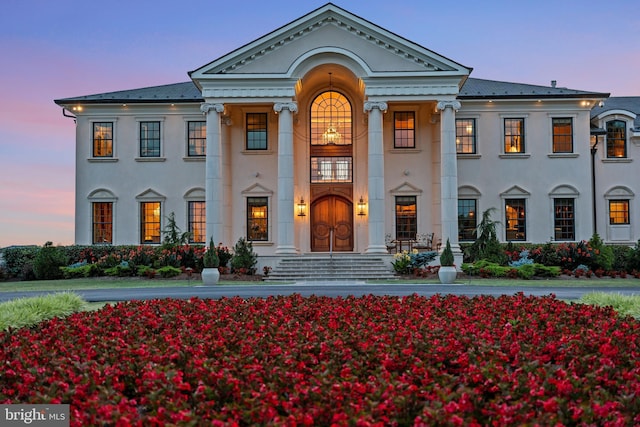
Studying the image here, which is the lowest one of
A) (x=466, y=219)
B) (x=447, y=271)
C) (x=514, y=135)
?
(x=447, y=271)

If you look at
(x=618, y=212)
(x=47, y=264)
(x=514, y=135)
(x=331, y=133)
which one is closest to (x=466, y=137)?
(x=514, y=135)

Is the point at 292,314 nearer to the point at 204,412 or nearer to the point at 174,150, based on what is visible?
the point at 204,412

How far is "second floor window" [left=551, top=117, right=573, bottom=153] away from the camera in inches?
1238

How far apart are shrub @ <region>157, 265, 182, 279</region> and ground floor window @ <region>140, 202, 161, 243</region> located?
6853mm

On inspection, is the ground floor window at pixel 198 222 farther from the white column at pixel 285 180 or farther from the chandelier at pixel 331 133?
the chandelier at pixel 331 133

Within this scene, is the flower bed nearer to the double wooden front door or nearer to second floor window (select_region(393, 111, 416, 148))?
the double wooden front door

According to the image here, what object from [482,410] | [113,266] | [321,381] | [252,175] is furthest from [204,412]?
[252,175]

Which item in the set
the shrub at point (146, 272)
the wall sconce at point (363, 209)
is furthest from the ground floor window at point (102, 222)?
the wall sconce at point (363, 209)

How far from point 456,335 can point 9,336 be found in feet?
19.0

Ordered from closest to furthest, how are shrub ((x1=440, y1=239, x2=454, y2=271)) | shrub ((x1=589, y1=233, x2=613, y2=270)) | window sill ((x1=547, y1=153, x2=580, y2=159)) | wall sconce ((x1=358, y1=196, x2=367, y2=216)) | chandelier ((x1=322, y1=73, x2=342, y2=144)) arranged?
shrub ((x1=440, y1=239, x2=454, y2=271)) < shrub ((x1=589, y1=233, x2=613, y2=270)) < wall sconce ((x1=358, y1=196, x2=367, y2=216)) < window sill ((x1=547, y1=153, x2=580, y2=159)) < chandelier ((x1=322, y1=73, x2=342, y2=144))

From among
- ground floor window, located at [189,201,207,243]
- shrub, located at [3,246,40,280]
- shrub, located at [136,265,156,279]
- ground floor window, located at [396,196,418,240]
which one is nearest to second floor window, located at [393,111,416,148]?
ground floor window, located at [396,196,418,240]

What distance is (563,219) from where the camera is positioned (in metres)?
31.4

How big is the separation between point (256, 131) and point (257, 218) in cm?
450

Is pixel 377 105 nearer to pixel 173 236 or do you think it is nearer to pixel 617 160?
pixel 173 236
